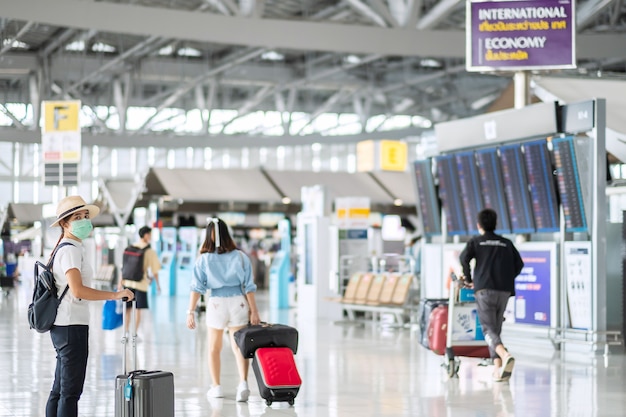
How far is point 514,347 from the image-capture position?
15086 millimetres

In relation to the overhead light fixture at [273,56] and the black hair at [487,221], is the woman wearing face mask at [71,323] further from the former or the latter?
the overhead light fixture at [273,56]

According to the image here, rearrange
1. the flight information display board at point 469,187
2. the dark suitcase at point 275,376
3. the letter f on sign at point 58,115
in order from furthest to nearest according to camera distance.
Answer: the letter f on sign at point 58,115 < the flight information display board at point 469,187 < the dark suitcase at point 275,376

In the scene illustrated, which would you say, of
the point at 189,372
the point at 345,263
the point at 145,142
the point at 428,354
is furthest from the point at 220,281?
the point at 145,142

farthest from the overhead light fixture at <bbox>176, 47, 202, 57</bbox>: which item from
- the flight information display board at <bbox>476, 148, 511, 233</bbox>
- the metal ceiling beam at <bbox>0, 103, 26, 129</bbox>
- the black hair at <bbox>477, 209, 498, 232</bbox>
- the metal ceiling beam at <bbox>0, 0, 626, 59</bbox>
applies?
the black hair at <bbox>477, 209, 498, 232</bbox>

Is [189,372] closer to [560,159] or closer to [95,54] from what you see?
[560,159]

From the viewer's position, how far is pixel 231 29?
24.9 meters

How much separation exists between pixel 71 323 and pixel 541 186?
940 cm

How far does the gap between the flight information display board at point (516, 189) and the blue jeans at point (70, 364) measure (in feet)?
31.0

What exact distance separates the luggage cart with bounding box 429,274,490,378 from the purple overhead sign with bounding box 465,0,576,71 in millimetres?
5295

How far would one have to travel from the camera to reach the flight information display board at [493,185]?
1552 centimetres

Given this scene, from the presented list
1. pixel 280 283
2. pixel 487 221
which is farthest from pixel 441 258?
pixel 280 283

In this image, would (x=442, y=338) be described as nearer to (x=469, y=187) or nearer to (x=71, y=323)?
(x=469, y=187)

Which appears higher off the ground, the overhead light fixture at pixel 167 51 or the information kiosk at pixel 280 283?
the overhead light fixture at pixel 167 51

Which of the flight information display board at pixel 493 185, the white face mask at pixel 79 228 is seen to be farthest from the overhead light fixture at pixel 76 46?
the white face mask at pixel 79 228
